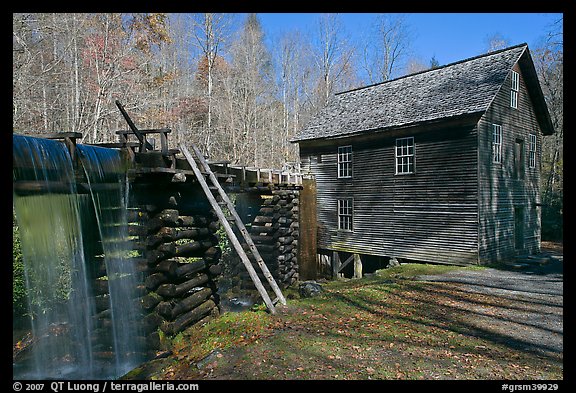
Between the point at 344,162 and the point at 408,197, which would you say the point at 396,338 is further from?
the point at 344,162

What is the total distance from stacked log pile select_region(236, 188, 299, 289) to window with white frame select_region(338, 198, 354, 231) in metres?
4.10

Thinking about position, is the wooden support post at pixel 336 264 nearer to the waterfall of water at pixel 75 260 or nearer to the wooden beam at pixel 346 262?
the wooden beam at pixel 346 262

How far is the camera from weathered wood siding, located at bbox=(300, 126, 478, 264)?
15.8 m

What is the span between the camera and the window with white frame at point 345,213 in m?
20.5

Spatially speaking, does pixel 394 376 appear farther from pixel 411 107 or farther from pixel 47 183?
pixel 411 107

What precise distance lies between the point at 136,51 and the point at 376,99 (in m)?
16.3

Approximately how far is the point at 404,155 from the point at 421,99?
3226mm

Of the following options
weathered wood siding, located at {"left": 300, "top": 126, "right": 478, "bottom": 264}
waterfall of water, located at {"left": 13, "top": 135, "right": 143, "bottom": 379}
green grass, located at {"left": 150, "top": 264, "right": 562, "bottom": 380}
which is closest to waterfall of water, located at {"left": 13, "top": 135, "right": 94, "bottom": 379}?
waterfall of water, located at {"left": 13, "top": 135, "right": 143, "bottom": 379}

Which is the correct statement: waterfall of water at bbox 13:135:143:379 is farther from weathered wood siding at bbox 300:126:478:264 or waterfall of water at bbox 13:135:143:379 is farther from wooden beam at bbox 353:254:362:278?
wooden beam at bbox 353:254:362:278

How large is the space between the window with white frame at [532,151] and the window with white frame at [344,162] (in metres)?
9.92

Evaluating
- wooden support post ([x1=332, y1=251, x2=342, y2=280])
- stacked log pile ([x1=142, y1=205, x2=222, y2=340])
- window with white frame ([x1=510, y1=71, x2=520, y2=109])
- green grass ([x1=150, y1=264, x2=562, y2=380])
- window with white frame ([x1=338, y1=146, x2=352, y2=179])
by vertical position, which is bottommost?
wooden support post ([x1=332, y1=251, x2=342, y2=280])

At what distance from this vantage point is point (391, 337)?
7094 mm

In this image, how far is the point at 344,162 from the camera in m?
20.6
